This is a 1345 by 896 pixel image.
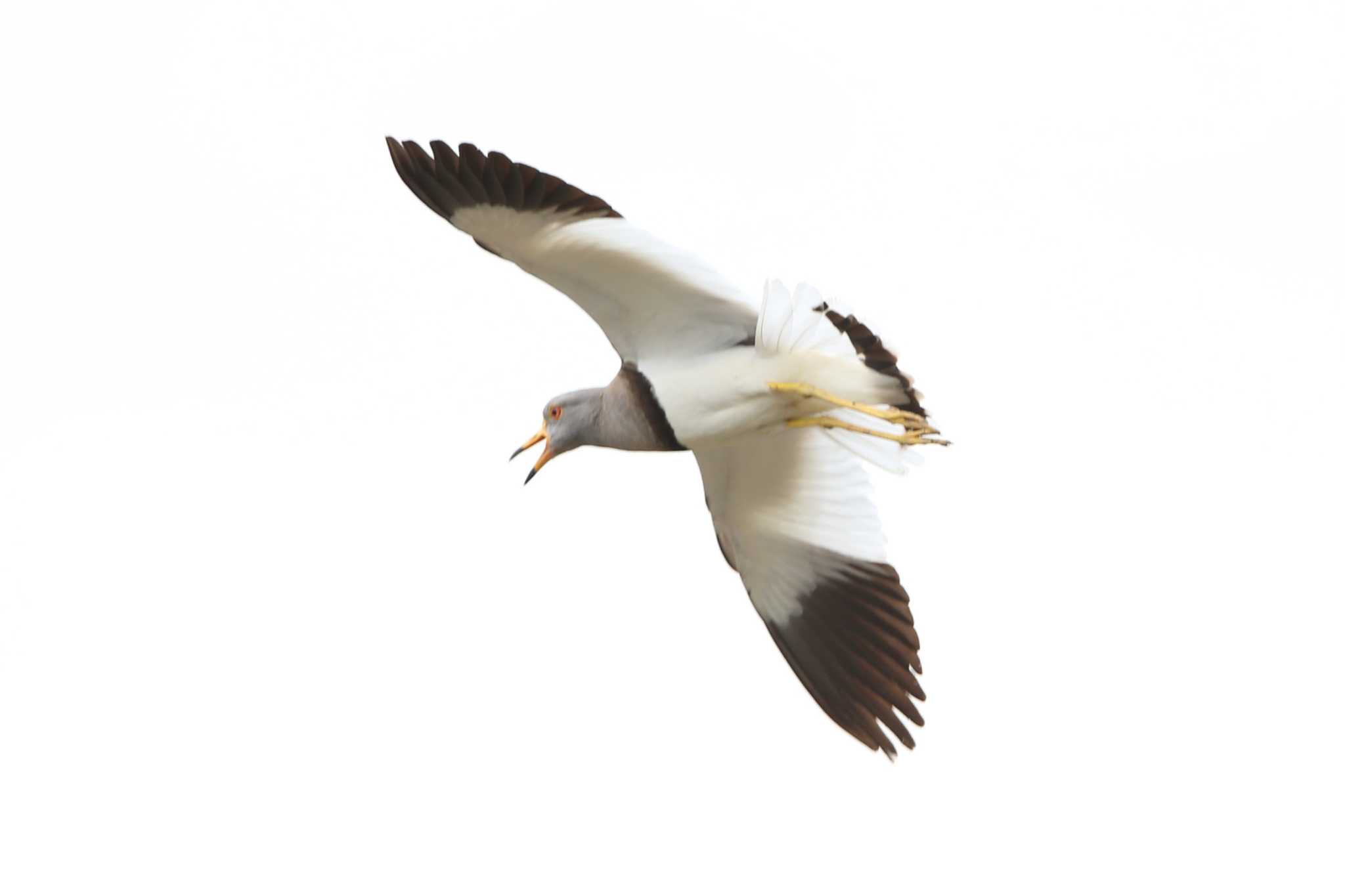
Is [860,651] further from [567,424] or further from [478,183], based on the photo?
[478,183]

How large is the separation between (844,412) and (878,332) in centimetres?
43

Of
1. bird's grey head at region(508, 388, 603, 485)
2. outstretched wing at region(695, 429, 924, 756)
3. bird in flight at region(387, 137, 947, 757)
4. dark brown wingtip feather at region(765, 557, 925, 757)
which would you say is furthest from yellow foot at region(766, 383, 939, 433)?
dark brown wingtip feather at region(765, 557, 925, 757)

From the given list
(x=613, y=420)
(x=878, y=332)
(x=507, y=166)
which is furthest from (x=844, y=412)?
(x=507, y=166)

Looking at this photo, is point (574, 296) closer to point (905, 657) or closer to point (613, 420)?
point (613, 420)

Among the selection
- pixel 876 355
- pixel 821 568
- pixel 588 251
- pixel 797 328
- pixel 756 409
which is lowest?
pixel 821 568

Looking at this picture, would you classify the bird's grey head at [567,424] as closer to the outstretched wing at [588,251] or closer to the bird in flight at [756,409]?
the bird in flight at [756,409]

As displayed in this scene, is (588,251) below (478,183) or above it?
below

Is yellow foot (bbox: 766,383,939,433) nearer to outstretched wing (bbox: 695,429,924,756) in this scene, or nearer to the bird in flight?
the bird in flight

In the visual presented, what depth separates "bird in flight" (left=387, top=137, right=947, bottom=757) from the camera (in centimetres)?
929

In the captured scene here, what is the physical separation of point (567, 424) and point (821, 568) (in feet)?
5.37

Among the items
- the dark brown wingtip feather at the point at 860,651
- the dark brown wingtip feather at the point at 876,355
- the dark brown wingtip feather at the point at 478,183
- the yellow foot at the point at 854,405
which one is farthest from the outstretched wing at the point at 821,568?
the dark brown wingtip feather at the point at 478,183

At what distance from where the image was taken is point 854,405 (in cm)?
978

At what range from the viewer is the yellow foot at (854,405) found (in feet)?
32.1

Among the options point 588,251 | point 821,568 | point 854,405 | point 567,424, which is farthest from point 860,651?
point 588,251
